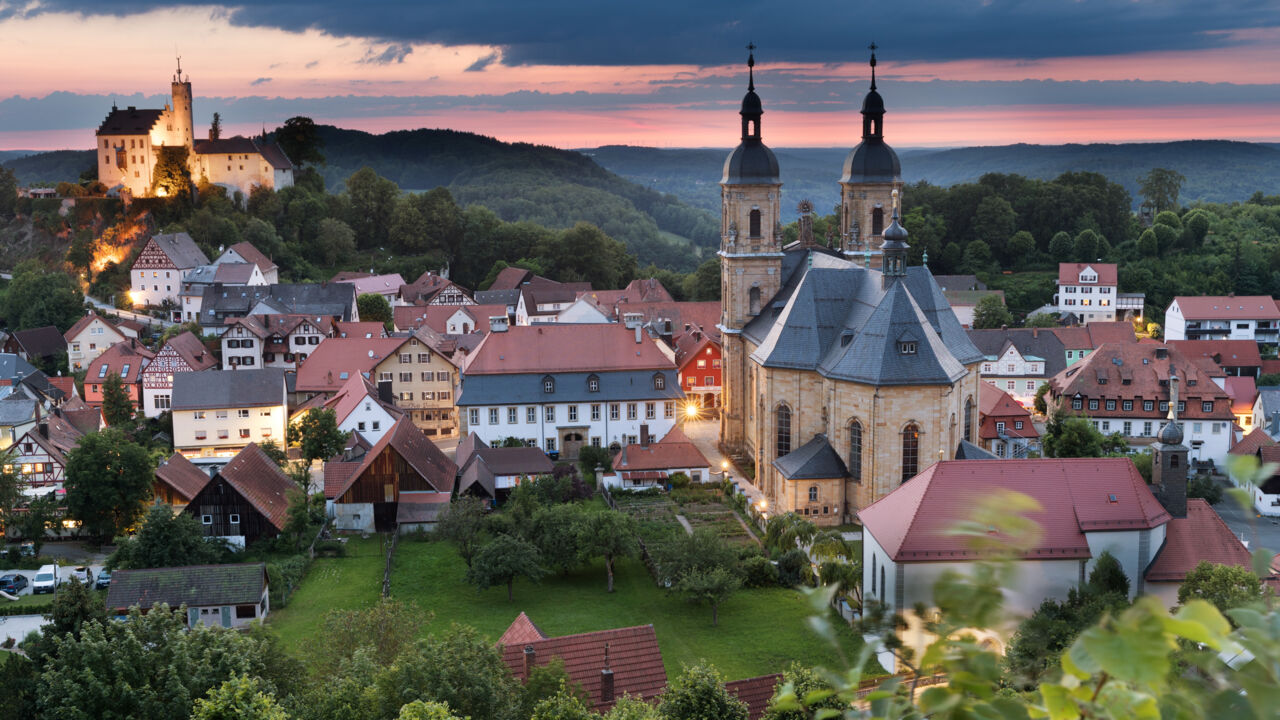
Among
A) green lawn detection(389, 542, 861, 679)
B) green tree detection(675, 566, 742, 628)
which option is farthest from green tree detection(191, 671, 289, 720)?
green tree detection(675, 566, 742, 628)

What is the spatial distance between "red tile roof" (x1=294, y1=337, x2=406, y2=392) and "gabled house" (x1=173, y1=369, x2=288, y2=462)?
427 centimetres

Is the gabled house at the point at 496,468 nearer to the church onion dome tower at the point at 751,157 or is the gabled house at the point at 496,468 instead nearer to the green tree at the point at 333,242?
the church onion dome tower at the point at 751,157

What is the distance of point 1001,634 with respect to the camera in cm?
369


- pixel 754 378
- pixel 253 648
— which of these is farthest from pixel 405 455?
pixel 253 648

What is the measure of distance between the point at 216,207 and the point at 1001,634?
94.6 metres

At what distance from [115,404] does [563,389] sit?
21739mm

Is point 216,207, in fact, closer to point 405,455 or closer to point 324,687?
point 405,455

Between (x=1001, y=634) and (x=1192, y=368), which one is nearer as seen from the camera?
(x=1001, y=634)

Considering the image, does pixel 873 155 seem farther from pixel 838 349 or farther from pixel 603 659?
pixel 603 659

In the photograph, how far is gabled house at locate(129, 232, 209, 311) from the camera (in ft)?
254

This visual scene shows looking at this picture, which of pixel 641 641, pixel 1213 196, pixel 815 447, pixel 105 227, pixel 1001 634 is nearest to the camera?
pixel 1001 634

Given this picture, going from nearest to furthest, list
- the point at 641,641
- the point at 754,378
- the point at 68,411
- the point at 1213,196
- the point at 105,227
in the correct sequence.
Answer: the point at 641,641 → the point at 754,378 → the point at 68,411 → the point at 105,227 → the point at 1213,196

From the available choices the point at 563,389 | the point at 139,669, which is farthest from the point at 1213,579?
the point at 563,389

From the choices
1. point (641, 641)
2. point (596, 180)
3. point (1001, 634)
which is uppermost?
point (596, 180)
